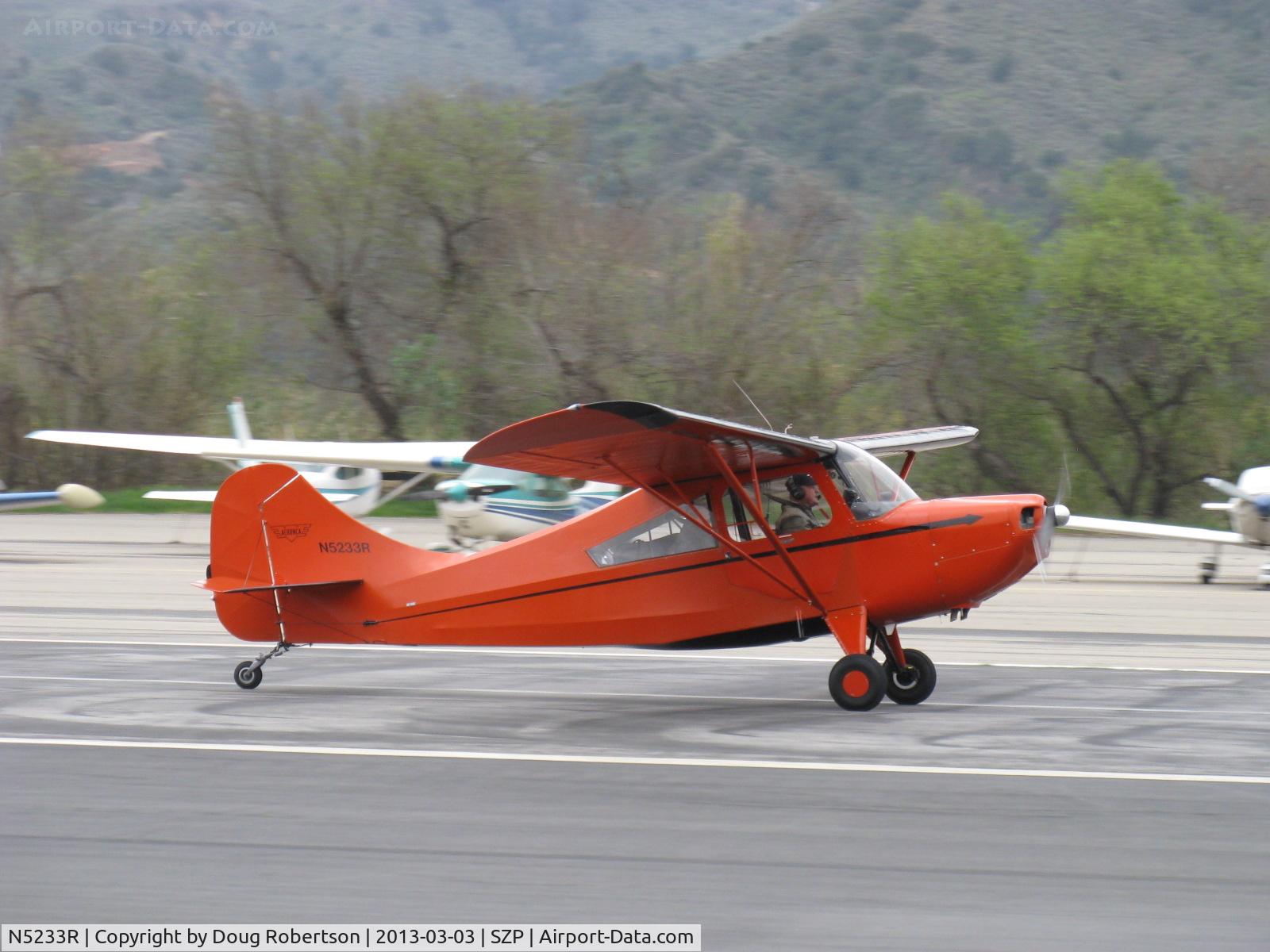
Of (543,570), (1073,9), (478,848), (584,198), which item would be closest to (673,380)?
(584,198)

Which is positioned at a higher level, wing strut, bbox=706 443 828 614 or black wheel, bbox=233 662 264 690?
wing strut, bbox=706 443 828 614

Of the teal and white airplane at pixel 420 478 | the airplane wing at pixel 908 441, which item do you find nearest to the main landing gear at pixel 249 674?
the airplane wing at pixel 908 441

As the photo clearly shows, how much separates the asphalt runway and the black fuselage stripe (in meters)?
0.76

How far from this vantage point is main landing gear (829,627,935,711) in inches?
401

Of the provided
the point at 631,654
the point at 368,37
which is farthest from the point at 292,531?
the point at 368,37

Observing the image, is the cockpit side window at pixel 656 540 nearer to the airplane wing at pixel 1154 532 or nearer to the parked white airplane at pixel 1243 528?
the airplane wing at pixel 1154 532

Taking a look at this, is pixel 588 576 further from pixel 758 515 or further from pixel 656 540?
pixel 758 515

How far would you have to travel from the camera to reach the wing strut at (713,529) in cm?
1030

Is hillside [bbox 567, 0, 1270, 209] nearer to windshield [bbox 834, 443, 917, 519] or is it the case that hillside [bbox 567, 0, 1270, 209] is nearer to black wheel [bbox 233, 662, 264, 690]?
black wheel [bbox 233, 662, 264, 690]

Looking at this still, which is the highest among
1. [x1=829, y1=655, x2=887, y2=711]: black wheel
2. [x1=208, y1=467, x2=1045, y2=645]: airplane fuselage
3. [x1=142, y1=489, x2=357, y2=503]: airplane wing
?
[x1=208, y1=467, x2=1045, y2=645]: airplane fuselage

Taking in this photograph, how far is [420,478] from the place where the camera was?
26.9 meters

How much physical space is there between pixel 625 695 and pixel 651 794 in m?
3.62

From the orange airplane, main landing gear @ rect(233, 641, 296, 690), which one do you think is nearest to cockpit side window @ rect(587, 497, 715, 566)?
the orange airplane
